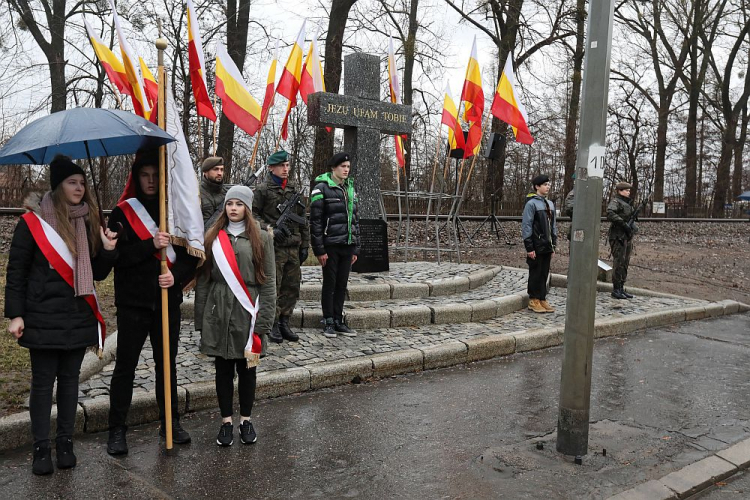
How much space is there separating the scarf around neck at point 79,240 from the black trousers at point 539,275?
688 cm

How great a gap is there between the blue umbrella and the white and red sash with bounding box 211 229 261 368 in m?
0.81

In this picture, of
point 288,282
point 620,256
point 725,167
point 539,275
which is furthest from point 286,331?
point 725,167

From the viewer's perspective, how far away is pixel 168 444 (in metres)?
4.34

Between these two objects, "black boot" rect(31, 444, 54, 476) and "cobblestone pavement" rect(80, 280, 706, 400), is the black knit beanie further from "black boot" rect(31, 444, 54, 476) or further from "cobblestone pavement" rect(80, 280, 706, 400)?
"cobblestone pavement" rect(80, 280, 706, 400)

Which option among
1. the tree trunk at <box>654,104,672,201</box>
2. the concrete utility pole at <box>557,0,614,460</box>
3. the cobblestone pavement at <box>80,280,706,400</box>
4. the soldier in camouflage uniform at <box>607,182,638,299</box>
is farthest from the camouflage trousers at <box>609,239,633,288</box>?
the tree trunk at <box>654,104,672,201</box>

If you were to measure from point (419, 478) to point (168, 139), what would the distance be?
8.74 ft

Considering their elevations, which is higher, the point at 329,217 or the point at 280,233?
the point at 329,217

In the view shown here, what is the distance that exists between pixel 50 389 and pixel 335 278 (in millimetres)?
3800

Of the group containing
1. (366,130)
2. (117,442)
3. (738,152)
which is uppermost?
(738,152)

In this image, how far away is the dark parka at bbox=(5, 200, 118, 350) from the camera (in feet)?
12.6

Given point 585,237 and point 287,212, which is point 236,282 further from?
point 287,212

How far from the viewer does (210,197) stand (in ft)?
20.9

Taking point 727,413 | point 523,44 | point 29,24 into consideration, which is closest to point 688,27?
point 523,44

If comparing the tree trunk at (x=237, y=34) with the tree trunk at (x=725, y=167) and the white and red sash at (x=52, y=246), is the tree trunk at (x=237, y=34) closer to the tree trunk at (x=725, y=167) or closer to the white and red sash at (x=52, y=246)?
the white and red sash at (x=52, y=246)
